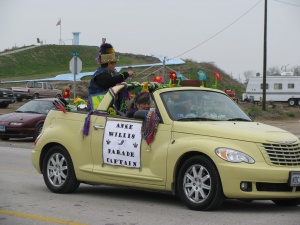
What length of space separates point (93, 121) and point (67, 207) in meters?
1.48

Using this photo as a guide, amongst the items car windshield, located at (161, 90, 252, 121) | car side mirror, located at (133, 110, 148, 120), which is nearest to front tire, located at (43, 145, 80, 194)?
car side mirror, located at (133, 110, 148, 120)

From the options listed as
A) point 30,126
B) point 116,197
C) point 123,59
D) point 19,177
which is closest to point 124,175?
point 116,197

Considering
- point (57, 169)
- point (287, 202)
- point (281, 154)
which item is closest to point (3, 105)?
point (57, 169)

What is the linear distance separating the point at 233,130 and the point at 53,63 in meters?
76.6

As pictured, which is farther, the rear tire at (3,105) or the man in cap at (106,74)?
the rear tire at (3,105)

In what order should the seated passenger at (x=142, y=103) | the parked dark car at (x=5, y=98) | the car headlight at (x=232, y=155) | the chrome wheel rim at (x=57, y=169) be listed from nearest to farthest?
the car headlight at (x=232, y=155) < the seated passenger at (x=142, y=103) < the chrome wheel rim at (x=57, y=169) < the parked dark car at (x=5, y=98)

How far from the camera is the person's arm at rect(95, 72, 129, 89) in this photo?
9.91m

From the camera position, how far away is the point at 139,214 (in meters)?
7.91

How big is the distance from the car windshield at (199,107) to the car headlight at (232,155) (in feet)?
3.10

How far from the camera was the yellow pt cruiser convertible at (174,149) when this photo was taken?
25.5 ft

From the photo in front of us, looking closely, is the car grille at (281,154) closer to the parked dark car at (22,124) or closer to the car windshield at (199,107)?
the car windshield at (199,107)

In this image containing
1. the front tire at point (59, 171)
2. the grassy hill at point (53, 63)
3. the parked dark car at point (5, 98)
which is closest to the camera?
the front tire at point (59, 171)

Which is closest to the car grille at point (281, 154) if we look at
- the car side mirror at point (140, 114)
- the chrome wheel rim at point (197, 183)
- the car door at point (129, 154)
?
the chrome wheel rim at point (197, 183)

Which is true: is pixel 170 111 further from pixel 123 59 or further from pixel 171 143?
pixel 123 59
